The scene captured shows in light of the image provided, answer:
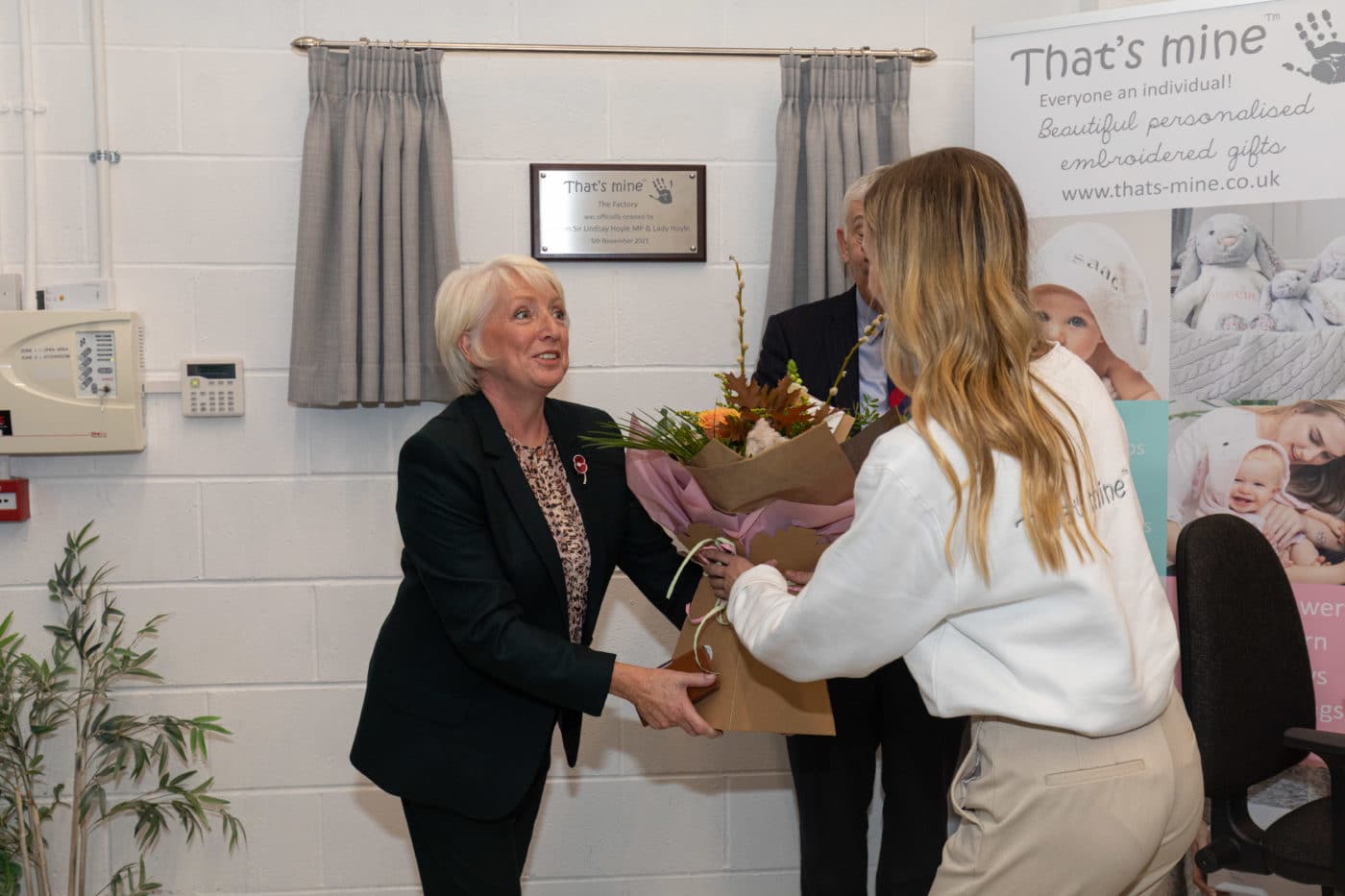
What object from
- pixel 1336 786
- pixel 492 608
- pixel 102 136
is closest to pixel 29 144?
pixel 102 136

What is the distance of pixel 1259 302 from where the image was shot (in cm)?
262

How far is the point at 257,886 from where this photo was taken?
3.02m

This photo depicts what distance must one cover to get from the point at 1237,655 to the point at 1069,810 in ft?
3.57

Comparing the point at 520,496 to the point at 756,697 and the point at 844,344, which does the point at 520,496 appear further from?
the point at 844,344

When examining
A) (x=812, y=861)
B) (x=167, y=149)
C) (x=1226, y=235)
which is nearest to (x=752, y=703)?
(x=812, y=861)

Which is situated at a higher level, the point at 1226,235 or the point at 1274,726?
the point at 1226,235

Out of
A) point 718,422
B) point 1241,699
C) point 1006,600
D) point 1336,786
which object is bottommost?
point 1336,786

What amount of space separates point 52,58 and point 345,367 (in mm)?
1062

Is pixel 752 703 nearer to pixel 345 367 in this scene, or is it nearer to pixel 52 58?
pixel 345 367

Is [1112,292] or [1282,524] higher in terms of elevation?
[1112,292]

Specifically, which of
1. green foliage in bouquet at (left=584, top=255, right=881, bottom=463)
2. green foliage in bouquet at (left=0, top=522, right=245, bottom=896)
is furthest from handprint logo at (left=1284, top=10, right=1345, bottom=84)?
green foliage in bouquet at (left=0, top=522, right=245, bottom=896)

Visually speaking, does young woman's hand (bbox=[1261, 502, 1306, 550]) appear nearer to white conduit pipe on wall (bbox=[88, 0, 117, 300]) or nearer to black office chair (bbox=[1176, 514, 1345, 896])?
black office chair (bbox=[1176, 514, 1345, 896])

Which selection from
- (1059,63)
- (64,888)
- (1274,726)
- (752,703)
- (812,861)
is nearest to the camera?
(752,703)

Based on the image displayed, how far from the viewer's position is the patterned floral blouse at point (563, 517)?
2055mm
